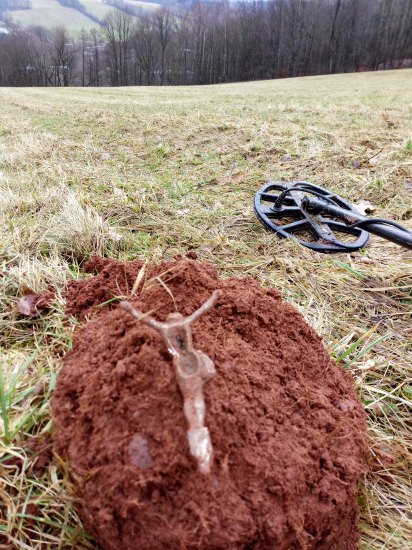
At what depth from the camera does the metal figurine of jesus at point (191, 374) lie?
0.77 m

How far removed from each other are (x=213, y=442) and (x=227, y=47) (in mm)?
47425

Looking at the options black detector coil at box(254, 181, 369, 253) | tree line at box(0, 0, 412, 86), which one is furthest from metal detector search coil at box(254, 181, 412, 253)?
tree line at box(0, 0, 412, 86)

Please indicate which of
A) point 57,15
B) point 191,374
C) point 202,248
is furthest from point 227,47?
point 57,15

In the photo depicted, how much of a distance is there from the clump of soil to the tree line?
42.4 m

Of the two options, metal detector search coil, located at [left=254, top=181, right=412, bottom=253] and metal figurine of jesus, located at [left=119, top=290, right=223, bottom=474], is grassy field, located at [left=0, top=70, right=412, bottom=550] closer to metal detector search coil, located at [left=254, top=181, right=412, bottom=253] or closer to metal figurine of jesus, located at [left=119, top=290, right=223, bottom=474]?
metal detector search coil, located at [left=254, top=181, right=412, bottom=253]

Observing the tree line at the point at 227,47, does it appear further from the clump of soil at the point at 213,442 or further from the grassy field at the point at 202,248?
the clump of soil at the point at 213,442

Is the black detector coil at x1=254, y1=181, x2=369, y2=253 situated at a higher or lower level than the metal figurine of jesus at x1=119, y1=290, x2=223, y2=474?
lower

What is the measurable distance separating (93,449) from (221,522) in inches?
11.4

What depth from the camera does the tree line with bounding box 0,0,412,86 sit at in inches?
1417

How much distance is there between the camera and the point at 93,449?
804 mm

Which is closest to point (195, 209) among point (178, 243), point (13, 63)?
point (178, 243)

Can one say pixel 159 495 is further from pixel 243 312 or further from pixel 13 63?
pixel 13 63

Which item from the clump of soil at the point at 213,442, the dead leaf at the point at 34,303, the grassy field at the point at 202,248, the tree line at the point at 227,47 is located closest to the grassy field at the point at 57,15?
the tree line at the point at 227,47

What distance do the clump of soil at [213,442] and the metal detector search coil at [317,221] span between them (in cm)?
143
